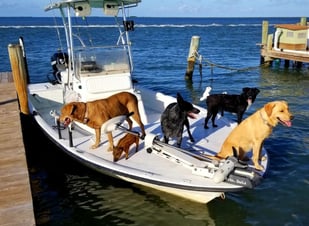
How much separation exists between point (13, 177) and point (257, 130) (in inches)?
150

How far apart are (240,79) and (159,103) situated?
1064 centimetres

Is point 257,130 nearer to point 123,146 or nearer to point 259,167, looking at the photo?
point 259,167

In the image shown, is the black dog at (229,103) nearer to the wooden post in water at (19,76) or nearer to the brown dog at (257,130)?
the brown dog at (257,130)

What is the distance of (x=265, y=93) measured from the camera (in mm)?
16047

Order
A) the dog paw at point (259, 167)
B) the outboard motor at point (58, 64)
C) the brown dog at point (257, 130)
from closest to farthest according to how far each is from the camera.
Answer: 1. the brown dog at point (257, 130)
2. the dog paw at point (259, 167)
3. the outboard motor at point (58, 64)

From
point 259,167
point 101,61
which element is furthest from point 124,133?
point 259,167

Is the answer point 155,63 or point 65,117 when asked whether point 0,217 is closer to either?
point 65,117

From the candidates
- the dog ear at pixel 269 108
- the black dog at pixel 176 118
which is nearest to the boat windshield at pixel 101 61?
the black dog at pixel 176 118

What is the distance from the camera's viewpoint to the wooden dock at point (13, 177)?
4.32 metres

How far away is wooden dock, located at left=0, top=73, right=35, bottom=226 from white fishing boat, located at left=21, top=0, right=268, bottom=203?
0.73 metres

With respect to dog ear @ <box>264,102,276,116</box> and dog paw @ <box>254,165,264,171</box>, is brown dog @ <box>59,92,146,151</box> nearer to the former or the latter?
dog paw @ <box>254,165,264,171</box>

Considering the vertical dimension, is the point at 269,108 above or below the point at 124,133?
above

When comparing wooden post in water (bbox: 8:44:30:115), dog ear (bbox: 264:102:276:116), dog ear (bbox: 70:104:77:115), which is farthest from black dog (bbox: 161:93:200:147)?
wooden post in water (bbox: 8:44:30:115)

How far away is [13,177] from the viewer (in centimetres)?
523
